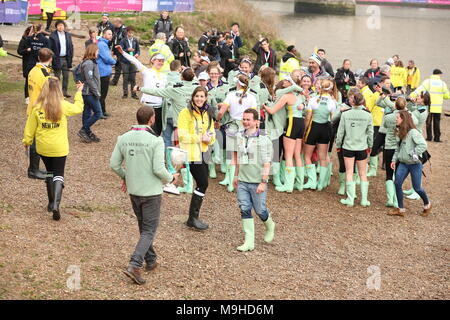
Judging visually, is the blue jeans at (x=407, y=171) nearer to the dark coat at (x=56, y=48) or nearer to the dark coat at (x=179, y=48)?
the dark coat at (x=179, y=48)

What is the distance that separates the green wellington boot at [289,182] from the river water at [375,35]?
67.7 feet

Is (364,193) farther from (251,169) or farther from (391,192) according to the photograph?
(251,169)

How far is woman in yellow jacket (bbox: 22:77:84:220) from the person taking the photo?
7809 mm

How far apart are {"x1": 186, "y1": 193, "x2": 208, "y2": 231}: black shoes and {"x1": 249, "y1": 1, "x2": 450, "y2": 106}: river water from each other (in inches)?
920

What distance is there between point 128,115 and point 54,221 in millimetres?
6488

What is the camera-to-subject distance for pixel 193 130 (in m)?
8.46

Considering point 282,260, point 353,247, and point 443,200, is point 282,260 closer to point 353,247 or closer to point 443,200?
point 353,247

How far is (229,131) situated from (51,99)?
3235 millimetres

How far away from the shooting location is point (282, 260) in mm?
7941

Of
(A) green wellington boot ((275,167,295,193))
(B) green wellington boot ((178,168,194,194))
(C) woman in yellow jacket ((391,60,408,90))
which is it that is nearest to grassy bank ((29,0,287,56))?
(C) woman in yellow jacket ((391,60,408,90))

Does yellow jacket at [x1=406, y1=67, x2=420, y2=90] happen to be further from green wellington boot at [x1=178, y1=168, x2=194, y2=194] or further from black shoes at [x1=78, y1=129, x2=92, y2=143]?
green wellington boot at [x1=178, y1=168, x2=194, y2=194]

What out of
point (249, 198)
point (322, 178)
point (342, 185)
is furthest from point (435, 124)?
point (249, 198)

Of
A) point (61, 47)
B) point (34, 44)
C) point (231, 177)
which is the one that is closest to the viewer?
point (231, 177)
